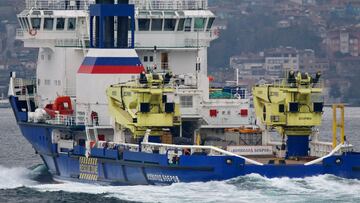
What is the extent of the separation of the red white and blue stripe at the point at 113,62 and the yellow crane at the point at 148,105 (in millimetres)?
3780

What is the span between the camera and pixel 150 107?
65438 millimetres

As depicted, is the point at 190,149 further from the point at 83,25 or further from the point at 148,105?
the point at 83,25

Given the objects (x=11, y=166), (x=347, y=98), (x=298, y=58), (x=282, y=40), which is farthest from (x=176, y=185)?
(x=282, y=40)

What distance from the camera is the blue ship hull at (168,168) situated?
62281 millimetres

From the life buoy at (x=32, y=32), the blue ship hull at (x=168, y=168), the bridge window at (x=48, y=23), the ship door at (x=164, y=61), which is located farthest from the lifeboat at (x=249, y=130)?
the life buoy at (x=32, y=32)

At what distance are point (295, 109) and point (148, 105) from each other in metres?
5.00

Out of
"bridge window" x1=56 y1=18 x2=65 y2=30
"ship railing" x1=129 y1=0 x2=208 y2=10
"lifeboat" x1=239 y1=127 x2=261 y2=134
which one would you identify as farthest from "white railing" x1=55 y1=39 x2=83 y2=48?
"lifeboat" x1=239 y1=127 x2=261 y2=134

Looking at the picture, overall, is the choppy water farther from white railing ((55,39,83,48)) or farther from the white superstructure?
white railing ((55,39,83,48))

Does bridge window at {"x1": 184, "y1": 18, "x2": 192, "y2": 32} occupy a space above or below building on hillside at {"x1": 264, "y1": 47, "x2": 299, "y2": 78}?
above

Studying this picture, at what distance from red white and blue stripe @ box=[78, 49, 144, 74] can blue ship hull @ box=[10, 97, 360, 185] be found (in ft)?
7.96

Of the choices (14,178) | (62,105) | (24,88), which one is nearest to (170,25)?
(62,105)

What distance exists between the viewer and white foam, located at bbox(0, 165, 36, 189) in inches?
2822

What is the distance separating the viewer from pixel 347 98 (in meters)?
150

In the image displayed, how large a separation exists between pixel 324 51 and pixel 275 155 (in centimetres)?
10675
